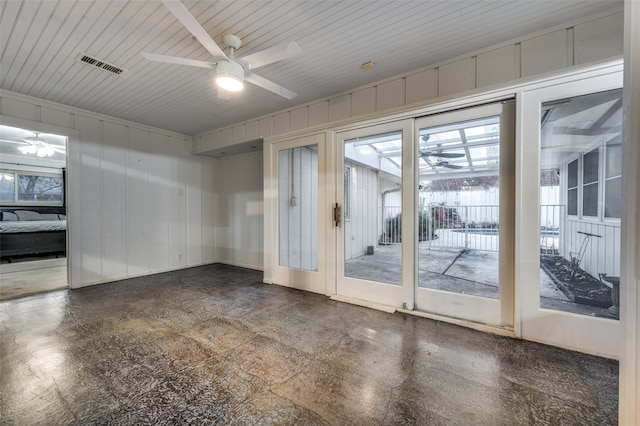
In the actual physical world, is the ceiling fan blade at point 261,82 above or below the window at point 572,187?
above

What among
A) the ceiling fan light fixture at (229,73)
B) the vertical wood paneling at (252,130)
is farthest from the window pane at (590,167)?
the vertical wood paneling at (252,130)

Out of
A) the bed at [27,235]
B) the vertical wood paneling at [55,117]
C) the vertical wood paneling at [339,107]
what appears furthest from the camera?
the bed at [27,235]

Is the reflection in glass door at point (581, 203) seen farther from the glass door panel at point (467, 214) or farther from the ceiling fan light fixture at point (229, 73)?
the ceiling fan light fixture at point (229, 73)

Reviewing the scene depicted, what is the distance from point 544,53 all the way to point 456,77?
0.71m

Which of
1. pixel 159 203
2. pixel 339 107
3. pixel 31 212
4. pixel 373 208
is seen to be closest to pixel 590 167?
pixel 373 208

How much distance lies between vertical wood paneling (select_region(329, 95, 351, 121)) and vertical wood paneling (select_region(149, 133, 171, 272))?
3.67 metres

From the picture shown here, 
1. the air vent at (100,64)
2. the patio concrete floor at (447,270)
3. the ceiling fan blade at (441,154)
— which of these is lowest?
the patio concrete floor at (447,270)

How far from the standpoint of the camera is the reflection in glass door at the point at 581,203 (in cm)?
218

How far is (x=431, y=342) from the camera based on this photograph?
234 centimetres

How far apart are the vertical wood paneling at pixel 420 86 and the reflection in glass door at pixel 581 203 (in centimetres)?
105

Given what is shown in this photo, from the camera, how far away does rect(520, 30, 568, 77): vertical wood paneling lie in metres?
2.23

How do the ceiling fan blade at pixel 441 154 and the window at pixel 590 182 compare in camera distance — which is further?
the ceiling fan blade at pixel 441 154

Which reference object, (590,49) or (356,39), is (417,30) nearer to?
(356,39)

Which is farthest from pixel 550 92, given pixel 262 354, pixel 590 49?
pixel 262 354
